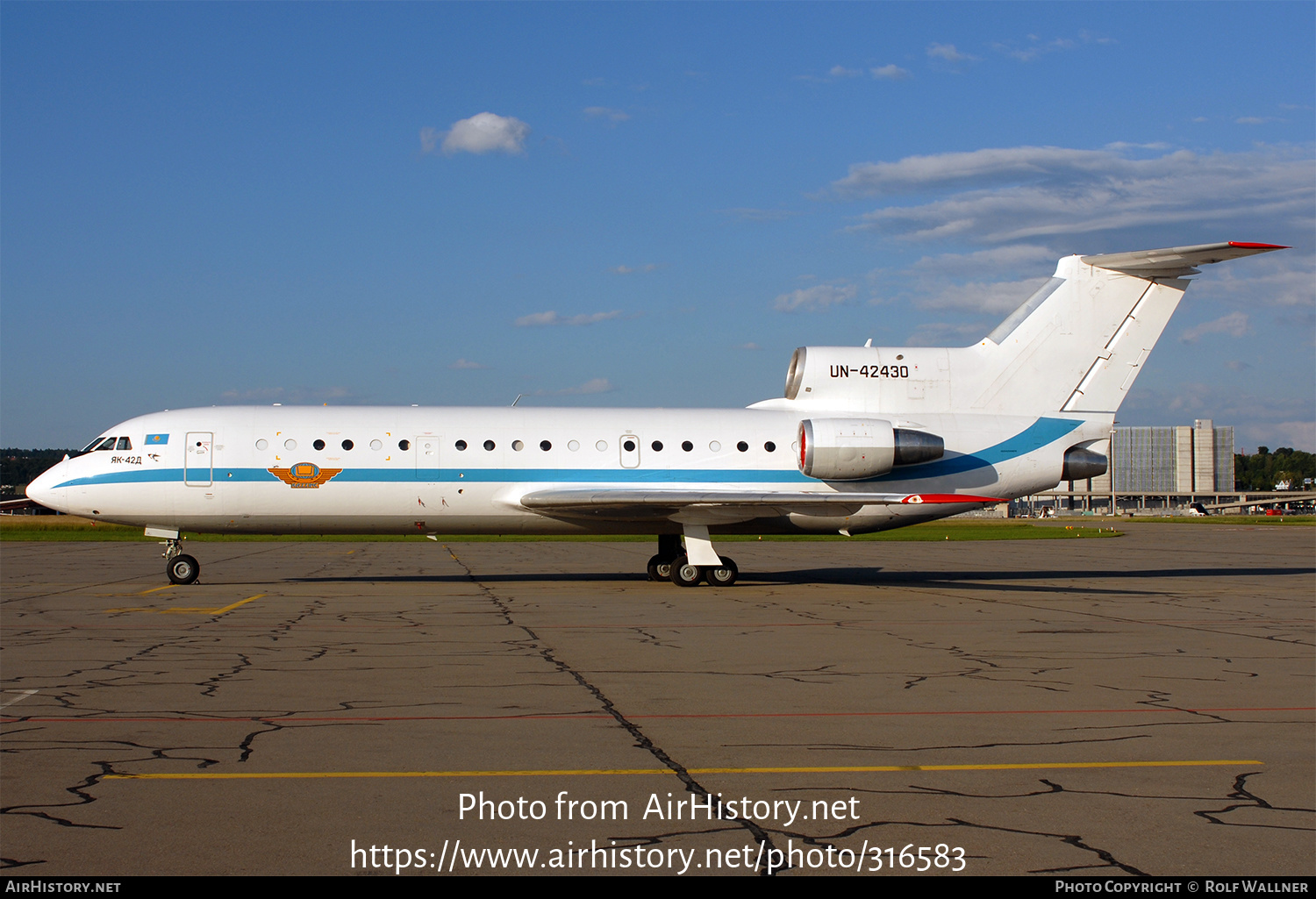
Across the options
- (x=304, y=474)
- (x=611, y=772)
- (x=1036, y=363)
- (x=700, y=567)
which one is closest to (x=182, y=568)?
(x=304, y=474)

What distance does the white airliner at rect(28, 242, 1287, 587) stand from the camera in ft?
69.1

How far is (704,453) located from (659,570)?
304cm

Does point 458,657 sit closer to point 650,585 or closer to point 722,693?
point 722,693

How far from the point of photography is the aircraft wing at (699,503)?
67.2 ft

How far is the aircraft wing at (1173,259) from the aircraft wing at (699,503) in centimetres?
641

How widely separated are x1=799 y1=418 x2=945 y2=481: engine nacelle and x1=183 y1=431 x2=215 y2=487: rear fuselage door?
1205 cm

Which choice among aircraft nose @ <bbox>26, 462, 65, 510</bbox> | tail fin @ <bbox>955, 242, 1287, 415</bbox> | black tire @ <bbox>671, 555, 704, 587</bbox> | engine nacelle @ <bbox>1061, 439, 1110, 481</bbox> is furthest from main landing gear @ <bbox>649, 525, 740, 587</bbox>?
aircraft nose @ <bbox>26, 462, 65, 510</bbox>

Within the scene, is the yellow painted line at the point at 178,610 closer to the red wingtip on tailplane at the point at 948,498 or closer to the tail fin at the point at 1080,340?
the red wingtip on tailplane at the point at 948,498

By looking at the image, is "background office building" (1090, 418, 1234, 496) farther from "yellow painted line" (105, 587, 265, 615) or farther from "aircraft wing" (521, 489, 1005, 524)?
"yellow painted line" (105, 587, 265, 615)

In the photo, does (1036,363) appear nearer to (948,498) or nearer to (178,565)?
(948,498)

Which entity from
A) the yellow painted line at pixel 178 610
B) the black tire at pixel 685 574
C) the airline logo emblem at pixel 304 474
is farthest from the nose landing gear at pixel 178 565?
the black tire at pixel 685 574

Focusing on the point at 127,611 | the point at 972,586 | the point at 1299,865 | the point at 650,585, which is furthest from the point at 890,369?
the point at 1299,865

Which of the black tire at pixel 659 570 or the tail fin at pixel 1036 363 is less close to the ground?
the tail fin at pixel 1036 363
